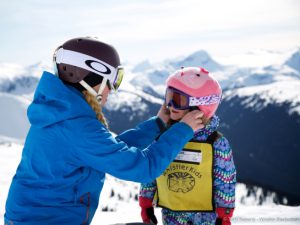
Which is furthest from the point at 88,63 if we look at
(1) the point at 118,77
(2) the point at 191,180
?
(2) the point at 191,180

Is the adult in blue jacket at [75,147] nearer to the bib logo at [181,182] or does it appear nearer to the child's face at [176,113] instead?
the child's face at [176,113]

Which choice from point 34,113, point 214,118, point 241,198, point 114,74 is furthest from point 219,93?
point 241,198

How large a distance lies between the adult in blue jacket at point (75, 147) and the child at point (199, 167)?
0.54 metres

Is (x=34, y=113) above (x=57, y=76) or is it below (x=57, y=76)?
below

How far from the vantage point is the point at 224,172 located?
14.6 ft

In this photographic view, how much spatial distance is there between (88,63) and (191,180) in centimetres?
208

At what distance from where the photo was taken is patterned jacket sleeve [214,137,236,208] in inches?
174

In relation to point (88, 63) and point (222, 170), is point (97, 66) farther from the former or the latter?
point (222, 170)

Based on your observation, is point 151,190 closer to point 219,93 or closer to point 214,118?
point 214,118

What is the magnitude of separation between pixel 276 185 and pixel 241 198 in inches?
2369

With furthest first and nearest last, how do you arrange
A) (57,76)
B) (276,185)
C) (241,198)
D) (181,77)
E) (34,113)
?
(276,185), (241,198), (181,77), (57,76), (34,113)

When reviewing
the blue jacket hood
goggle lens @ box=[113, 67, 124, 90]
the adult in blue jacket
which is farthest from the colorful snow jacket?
the blue jacket hood

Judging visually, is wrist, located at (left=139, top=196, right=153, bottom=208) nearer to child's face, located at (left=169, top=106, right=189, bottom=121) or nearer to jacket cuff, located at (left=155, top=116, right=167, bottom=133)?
jacket cuff, located at (left=155, top=116, right=167, bottom=133)

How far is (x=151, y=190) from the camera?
504 centimetres
